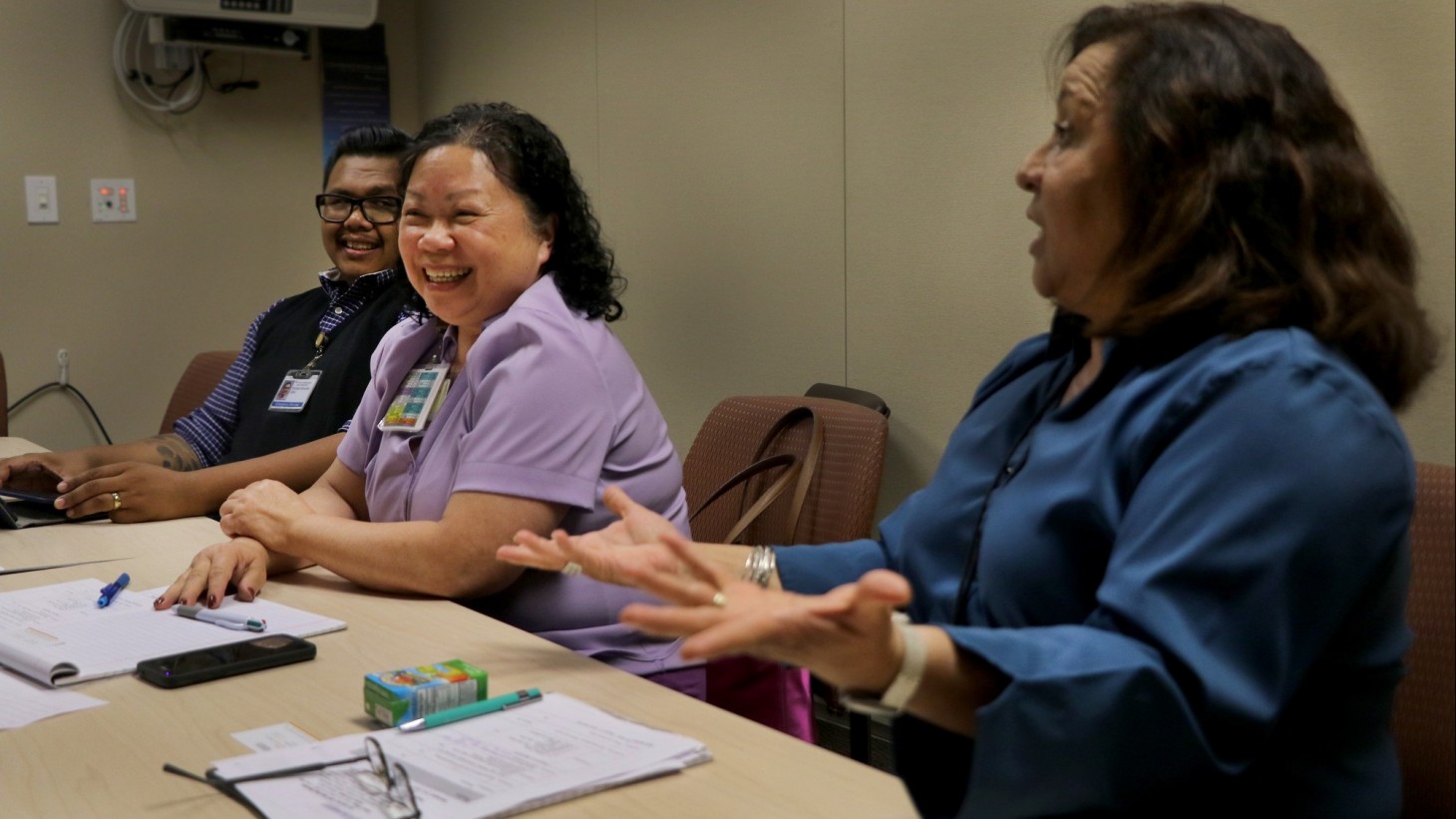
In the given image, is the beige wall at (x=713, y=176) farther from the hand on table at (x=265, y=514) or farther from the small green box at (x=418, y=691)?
the hand on table at (x=265, y=514)

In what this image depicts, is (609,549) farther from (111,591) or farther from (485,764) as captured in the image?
(111,591)

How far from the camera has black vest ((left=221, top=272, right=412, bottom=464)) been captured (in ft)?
9.43

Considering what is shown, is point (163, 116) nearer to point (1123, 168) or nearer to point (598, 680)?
point (598, 680)

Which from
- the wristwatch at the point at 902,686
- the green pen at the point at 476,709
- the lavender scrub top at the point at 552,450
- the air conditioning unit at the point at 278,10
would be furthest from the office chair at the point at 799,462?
the air conditioning unit at the point at 278,10

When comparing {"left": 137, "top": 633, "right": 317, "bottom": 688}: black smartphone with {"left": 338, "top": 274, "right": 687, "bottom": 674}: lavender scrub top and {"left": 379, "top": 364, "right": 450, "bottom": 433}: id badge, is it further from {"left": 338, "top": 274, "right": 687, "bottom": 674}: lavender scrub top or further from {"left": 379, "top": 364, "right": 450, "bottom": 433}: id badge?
{"left": 379, "top": 364, "right": 450, "bottom": 433}: id badge

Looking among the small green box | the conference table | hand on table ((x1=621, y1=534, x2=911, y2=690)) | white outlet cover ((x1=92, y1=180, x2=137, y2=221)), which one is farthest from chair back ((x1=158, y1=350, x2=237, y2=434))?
hand on table ((x1=621, y1=534, x2=911, y2=690))

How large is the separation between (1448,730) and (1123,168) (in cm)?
74

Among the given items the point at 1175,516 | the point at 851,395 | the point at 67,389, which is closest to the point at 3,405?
the point at 67,389

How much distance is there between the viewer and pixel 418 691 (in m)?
1.35

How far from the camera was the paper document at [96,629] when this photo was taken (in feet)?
5.06

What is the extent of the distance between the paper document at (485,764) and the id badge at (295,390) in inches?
68.5

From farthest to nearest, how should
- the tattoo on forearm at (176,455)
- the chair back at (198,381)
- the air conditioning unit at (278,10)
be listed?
the air conditioning unit at (278,10) → the chair back at (198,381) → the tattoo on forearm at (176,455)

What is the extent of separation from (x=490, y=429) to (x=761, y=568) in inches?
22.6

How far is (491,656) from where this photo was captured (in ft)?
5.23
